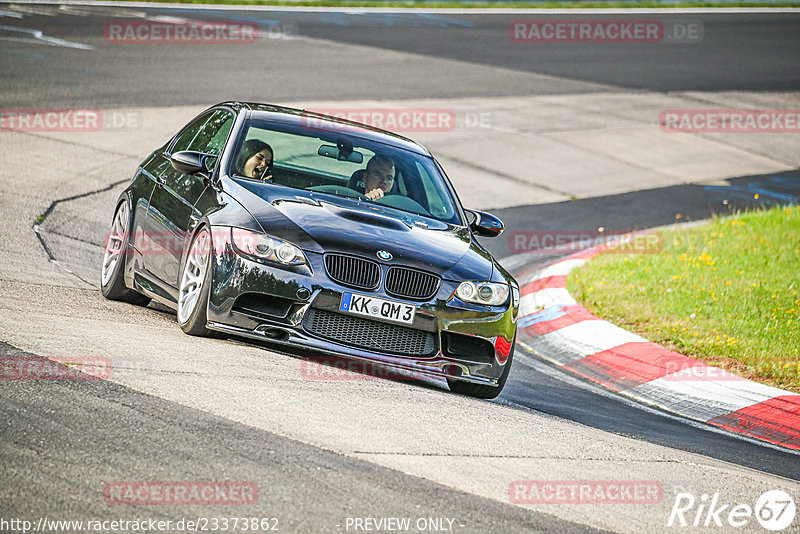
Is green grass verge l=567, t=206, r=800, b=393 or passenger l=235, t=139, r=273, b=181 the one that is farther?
green grass verge l=567, t=206, r=800, b=393

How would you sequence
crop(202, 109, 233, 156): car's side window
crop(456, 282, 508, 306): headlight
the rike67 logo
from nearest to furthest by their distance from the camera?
1. the rike67 logo
2. crop(456, 282, 508, 306): headlight
3. crop(202, 109, 233, 156): car's side window

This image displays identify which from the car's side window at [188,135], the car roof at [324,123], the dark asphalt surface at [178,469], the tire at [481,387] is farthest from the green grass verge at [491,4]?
the dark asphalt surface at [178,469]

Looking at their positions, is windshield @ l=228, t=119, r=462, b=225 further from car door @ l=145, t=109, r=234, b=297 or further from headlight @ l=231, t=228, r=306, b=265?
headlight @ l=231, t=228, r=306, b=265

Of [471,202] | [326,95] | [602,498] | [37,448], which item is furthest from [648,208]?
[37,448]

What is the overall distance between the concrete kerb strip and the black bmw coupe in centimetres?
155

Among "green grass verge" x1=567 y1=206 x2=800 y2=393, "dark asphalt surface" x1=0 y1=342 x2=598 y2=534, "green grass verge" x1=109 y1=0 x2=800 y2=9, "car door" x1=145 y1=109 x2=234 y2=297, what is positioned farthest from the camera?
"green grass verge" x1=109 y1=0 x2=800 y2=9

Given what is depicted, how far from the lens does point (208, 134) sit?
27.7 ft

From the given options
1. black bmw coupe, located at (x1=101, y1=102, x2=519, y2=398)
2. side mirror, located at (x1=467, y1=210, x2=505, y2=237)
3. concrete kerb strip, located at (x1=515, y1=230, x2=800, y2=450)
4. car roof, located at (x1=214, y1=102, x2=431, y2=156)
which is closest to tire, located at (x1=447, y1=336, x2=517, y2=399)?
black bmw coupe, located at (x1=101, y1=102, x2=519, y2=398)

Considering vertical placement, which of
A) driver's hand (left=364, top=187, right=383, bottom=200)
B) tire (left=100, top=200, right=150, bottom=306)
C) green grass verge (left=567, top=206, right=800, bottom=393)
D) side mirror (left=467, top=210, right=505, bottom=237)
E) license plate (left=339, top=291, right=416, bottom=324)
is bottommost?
green grass verge (left=567, top=206, right=800, bottom=393)

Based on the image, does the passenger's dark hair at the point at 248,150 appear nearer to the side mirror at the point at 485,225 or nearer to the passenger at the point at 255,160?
the passenger at the point at 255,160

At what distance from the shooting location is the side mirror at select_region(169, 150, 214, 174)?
7570 millimetres

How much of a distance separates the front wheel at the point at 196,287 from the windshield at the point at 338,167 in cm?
86

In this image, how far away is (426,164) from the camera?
8523mm

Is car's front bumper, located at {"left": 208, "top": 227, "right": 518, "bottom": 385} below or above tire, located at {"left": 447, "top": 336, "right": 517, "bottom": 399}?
above
